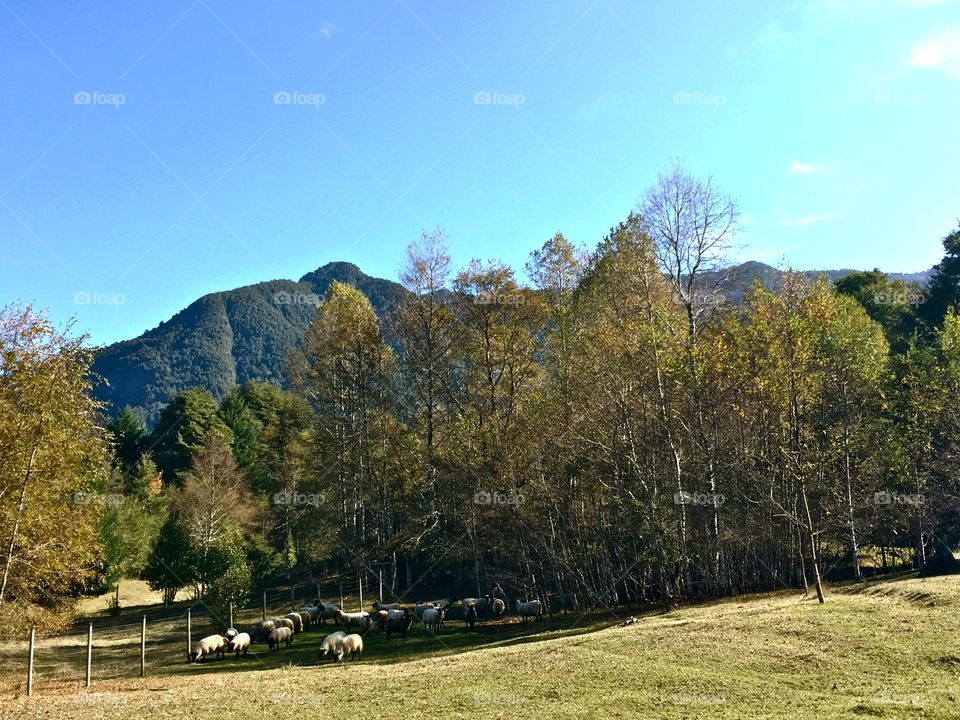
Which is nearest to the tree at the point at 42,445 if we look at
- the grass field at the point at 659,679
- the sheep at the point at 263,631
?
the grass field at the point at 659,679

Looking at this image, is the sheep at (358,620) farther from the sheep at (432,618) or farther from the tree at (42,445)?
the tree at (42,445)

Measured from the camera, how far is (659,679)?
17719 millimetres

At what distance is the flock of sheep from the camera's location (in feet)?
104

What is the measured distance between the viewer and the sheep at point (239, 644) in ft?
114

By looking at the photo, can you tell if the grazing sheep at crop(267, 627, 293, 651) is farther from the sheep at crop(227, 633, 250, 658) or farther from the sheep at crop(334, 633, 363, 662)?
the sheep at crop(334, 633, 363, 662)

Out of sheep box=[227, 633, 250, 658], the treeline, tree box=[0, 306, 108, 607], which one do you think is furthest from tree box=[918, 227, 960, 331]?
tree box=[0, 306, 108, 607]

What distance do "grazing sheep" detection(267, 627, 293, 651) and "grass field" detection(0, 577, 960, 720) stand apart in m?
8.96

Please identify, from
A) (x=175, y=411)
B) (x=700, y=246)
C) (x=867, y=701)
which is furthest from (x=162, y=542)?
(x=867, y=701)

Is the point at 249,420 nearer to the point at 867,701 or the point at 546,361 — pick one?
the point at 546,361

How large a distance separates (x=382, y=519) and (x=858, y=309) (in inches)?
1564

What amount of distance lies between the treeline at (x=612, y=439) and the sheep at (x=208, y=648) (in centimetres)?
846

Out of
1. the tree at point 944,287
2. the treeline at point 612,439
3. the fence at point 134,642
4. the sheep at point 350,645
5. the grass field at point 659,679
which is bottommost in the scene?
the fence at point 134,642

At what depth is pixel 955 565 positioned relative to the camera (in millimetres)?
38219

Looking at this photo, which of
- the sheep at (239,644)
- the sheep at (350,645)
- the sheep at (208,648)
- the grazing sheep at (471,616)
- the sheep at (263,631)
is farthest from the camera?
the grazing sheep at (471,616)
